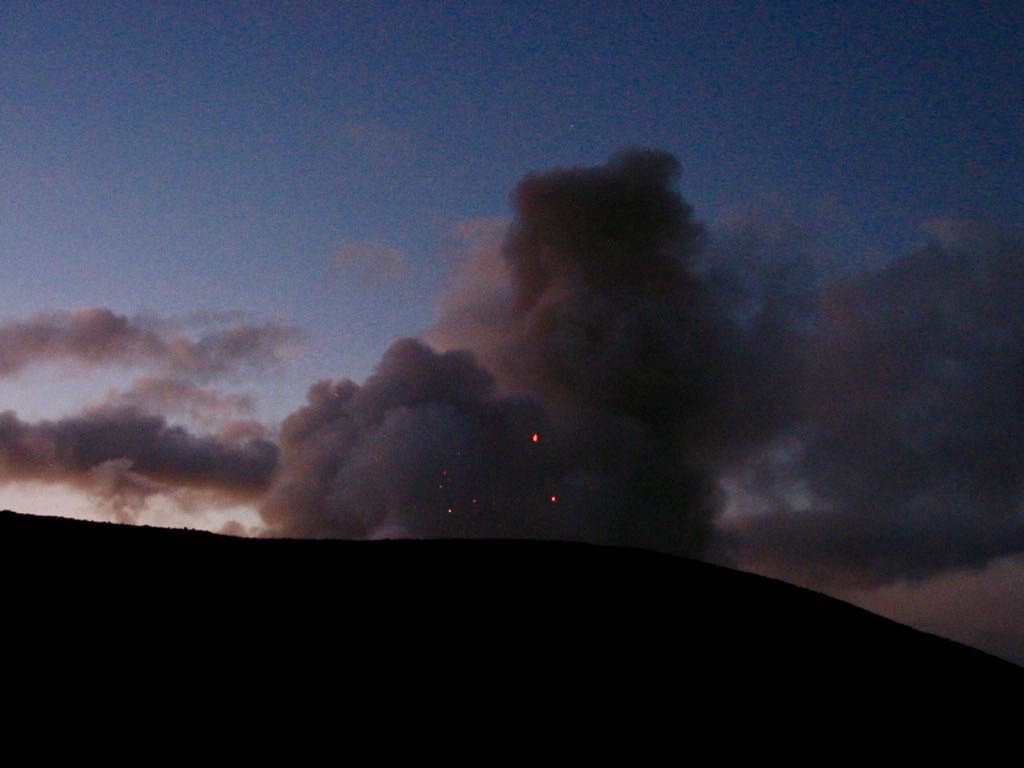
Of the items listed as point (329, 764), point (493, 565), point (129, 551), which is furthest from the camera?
point (493, 565)

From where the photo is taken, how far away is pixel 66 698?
1967 centimetres

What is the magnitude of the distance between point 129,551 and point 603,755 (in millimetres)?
16683

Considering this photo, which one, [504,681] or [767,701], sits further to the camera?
[767,701]

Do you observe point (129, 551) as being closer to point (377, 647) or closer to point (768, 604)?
point (377, 647)

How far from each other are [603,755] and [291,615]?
979 centimetres

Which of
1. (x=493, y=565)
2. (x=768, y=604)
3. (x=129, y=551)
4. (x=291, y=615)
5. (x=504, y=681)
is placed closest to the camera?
(x=504, y=681)

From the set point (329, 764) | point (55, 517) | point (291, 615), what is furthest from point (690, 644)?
point (55, 517)

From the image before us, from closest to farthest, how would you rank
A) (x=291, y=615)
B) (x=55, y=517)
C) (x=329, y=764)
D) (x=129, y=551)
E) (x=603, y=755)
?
(x=329, y=764)
(x=603, y=755)
(x=291, y=615)
(x=129, y=551)
(x=55, y=517)

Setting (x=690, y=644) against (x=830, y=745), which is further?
(x=690, y=644)

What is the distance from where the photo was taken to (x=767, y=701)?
27672 millimetres

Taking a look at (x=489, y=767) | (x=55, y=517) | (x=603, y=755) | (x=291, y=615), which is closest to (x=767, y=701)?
(x=603, y=755)

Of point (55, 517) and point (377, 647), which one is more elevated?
point (55, 517)

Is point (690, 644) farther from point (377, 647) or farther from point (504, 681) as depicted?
point (377, 647)

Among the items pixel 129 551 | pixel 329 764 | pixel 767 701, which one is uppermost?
pixel 129 551
